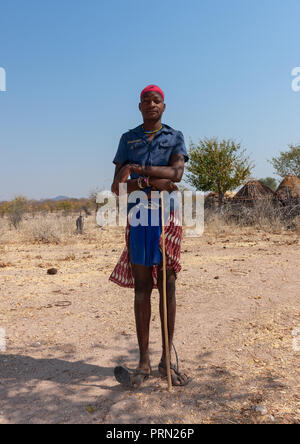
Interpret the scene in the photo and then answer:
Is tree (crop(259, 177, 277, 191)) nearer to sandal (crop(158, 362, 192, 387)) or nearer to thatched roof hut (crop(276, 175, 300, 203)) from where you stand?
thatched roof hut (crop(276, 175, 300, 203))

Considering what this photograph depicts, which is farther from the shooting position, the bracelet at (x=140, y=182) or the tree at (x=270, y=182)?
the tree at (x=270, y=182)

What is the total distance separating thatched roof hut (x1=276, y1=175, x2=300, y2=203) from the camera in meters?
14.1

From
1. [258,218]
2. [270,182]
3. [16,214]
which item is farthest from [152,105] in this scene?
[270,182]

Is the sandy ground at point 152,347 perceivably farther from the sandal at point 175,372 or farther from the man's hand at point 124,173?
the man's hand at point 124,173

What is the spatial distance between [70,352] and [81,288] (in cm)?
219

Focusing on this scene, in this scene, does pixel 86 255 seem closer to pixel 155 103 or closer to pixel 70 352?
pixel 70 352

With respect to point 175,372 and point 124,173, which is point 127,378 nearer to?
point 175,372

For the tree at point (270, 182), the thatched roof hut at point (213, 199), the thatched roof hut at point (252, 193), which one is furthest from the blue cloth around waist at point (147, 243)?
the tree at point (270, 182)

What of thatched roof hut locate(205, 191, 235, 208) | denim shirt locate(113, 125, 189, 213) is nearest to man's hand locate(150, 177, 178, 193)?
denim shirt locate(113, 125, 189, 213)

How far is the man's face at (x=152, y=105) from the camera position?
255 centimetres

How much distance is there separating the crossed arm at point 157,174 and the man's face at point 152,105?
31cm

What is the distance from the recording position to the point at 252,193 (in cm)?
1545

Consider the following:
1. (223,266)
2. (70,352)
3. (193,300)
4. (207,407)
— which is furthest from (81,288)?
(207,407)

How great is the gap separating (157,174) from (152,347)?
162 cm
